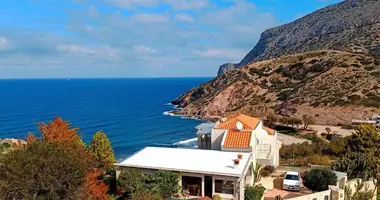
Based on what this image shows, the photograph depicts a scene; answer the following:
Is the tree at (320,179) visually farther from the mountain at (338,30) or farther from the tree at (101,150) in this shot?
the mountain at (338,30)

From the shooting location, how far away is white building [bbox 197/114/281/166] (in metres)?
23.4

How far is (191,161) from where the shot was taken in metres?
21.3

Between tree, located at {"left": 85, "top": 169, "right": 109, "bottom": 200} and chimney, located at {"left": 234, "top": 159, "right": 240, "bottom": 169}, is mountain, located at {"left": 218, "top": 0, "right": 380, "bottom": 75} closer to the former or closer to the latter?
chimney, located at {"left": 234, "top": 159, "right": 240, "bottom": 169}

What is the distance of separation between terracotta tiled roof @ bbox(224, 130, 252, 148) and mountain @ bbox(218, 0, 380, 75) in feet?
258

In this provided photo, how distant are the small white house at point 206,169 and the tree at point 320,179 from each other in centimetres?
404

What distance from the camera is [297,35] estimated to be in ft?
482

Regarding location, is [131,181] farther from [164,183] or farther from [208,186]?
[208,186]

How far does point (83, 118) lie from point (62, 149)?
71.3 metres

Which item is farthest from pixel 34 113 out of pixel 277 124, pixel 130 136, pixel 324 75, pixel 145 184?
pixel 145 184

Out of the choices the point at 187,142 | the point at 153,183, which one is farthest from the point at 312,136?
the point at 153,183

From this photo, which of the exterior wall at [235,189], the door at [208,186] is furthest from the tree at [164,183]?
the exterior wall at [235,189]

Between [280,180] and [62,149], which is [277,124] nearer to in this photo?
[280,180]

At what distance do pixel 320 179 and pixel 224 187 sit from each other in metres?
6.58

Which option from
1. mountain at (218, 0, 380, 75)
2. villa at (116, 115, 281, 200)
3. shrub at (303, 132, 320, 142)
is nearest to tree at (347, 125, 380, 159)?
villa at (116, 115, 281, 200)
